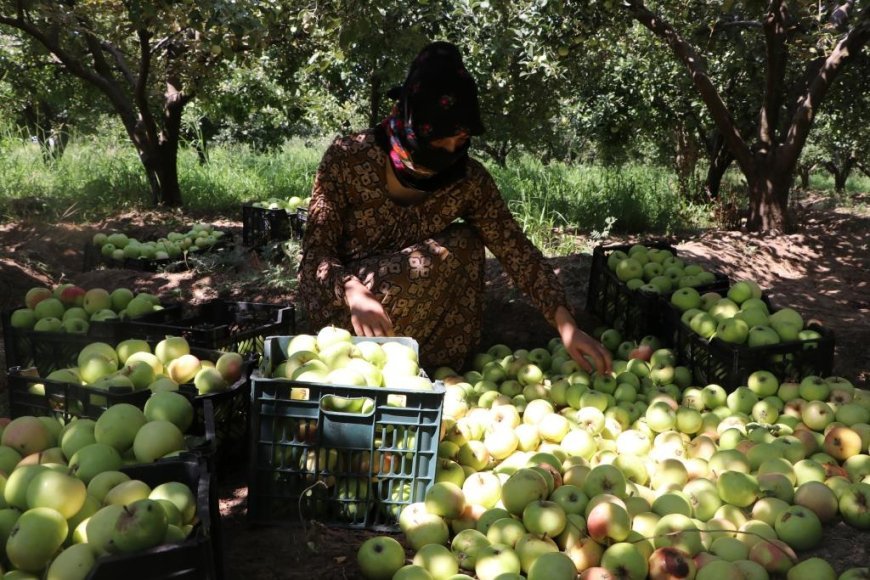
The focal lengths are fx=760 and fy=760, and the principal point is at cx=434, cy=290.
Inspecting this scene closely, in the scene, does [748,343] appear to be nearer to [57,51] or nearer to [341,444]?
[341,444]

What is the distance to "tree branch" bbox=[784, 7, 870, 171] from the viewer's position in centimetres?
702

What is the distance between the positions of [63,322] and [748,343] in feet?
10.7

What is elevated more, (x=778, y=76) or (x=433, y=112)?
(x=778, y=76)

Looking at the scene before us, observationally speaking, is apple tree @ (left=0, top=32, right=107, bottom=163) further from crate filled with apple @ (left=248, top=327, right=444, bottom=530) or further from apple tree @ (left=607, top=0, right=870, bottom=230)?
apple tree @ (left=607, top=0, right=870, bottom=230)

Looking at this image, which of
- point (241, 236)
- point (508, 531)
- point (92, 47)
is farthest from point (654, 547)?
point (92, 47)

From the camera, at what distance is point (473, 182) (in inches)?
154

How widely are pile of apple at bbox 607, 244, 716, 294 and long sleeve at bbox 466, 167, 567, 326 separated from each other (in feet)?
2.77

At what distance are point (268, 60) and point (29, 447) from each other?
26.9 feet

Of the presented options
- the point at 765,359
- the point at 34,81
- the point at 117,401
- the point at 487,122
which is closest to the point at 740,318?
the point at 765,359

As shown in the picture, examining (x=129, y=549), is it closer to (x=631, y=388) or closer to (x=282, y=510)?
(x=282, y=510)

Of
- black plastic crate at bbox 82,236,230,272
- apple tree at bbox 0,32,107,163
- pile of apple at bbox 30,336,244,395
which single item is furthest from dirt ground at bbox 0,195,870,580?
apple tree at bbox 0,32,107,163

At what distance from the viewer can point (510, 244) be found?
3941 millimetres

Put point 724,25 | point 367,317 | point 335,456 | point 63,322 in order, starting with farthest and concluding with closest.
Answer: point 724,25, point 63,322, point 367,317, point 335,456

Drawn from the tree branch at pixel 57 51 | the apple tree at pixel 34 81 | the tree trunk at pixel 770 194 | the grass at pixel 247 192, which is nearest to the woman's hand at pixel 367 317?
the grass at pixel 247 192
